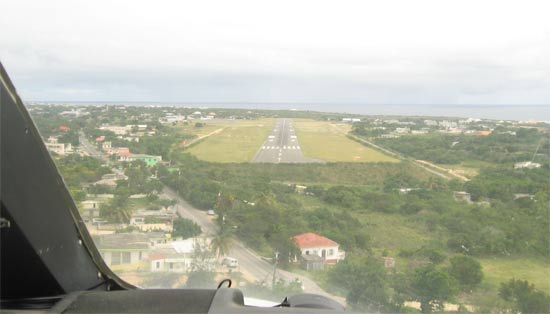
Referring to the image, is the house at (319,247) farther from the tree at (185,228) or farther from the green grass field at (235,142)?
the green grass field at (235,142)

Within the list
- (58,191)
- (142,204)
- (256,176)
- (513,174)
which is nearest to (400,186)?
(513,174)

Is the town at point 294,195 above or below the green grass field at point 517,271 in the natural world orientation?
above

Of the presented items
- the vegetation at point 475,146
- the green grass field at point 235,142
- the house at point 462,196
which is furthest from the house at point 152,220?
the vegetation at point 475,146

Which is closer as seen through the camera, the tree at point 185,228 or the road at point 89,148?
the tree at point 185,228

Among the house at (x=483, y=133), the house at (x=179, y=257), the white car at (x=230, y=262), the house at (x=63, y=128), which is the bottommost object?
the white car at (x=230, y=262)

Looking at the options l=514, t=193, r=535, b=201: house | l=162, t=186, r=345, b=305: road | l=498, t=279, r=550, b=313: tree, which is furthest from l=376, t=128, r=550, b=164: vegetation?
l=162, t=186, r=345, b=305: road

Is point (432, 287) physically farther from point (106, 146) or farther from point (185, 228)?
point (106, 146)

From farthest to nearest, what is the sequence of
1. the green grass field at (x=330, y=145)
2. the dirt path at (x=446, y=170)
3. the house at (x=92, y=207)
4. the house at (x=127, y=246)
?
the green grass field at (x=330, y=145), the dirt path at (x=446, y=170), the house at (x=92, y=207), the house at (x=127, y=246)
